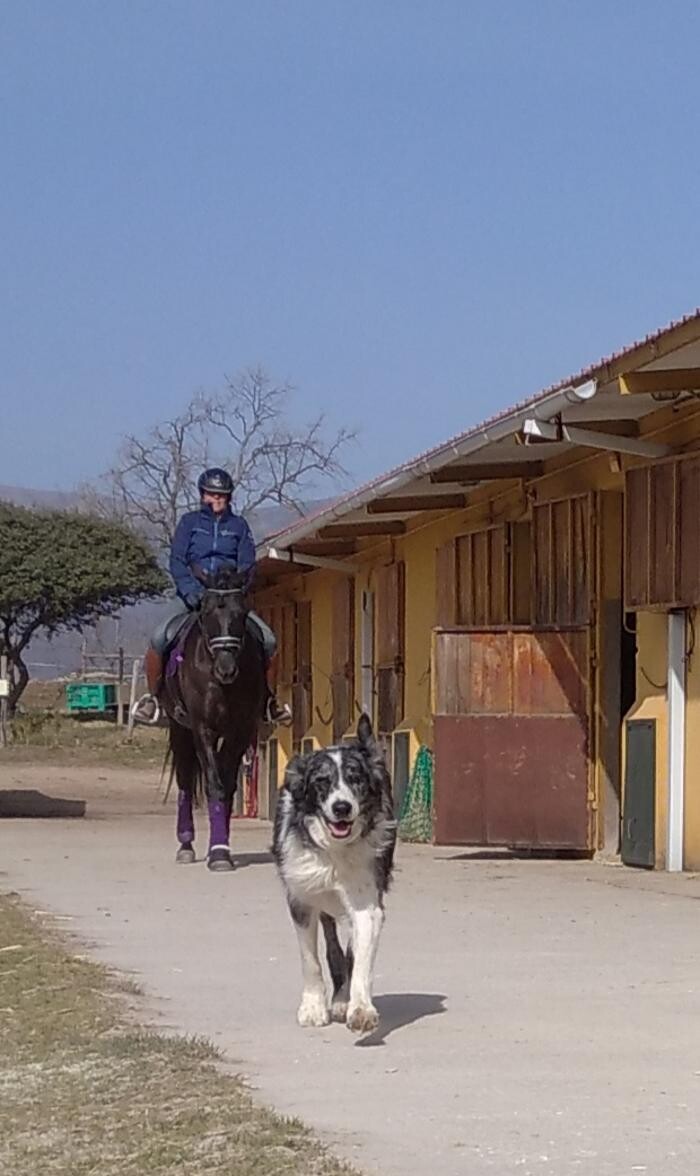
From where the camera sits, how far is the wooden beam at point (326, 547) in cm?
2249

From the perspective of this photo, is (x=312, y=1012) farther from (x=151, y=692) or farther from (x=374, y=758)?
(x=151, y=692)

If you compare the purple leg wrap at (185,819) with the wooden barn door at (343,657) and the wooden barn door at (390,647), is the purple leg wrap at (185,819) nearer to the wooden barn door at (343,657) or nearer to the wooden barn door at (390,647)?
the wooden barn door at (390,647)

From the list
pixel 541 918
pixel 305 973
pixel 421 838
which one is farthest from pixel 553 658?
pixel 305 973

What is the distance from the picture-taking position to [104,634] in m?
103

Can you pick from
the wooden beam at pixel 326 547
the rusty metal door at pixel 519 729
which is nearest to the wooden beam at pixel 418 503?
the wooden beam at pixel 326 547

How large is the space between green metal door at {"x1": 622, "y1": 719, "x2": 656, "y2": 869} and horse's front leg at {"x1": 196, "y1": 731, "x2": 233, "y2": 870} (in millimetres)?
2860

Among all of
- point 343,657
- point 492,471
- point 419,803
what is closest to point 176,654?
point 492,471

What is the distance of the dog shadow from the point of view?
7.20m

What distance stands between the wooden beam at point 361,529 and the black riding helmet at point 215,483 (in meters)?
6.61

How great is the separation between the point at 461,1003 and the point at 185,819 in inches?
261

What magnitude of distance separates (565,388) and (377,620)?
9.80 metres

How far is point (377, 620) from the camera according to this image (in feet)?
73.0

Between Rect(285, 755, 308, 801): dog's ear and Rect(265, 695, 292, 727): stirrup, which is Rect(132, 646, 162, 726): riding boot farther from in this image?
Rect(285, 755, 308, 801): dog's ear

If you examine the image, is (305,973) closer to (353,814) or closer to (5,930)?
(353,814)
